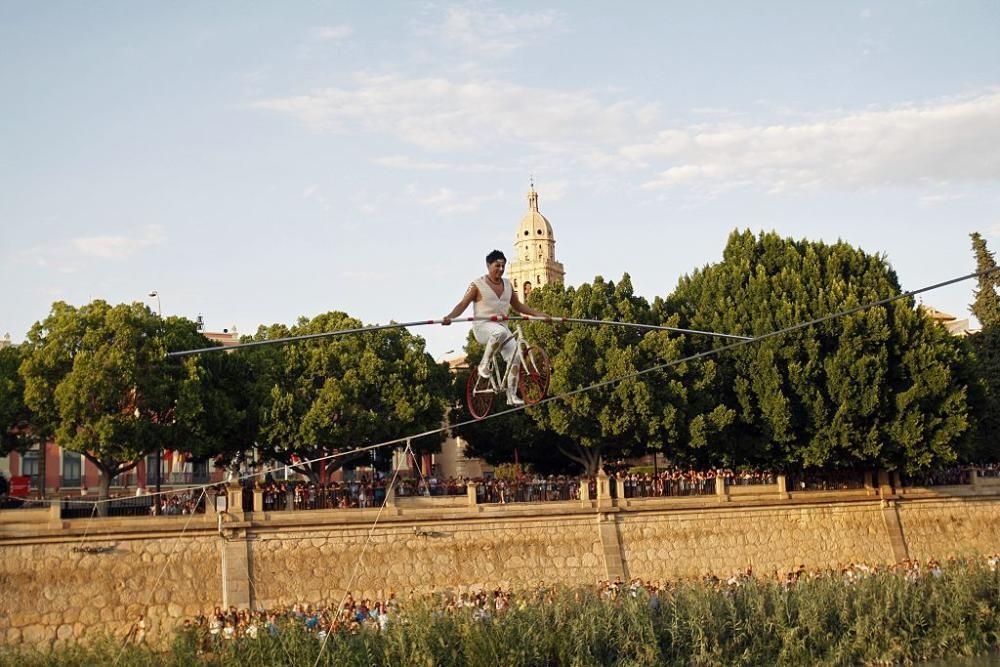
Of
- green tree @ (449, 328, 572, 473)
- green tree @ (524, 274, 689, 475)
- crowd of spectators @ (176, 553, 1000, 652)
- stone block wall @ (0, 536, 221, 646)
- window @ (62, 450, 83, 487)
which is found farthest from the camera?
window @ (62, 450, 83, 487)

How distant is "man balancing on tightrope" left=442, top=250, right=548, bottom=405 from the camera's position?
1820 cm

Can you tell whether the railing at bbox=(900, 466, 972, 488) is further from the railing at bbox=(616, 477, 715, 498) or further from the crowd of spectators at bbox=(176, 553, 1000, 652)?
the crowd of spectators at bbox=(176, 553, 1000, 652)

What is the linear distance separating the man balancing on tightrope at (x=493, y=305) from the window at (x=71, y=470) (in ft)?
133

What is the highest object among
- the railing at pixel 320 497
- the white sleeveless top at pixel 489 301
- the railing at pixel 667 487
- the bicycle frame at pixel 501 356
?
the white sleeveless top at pixel 489 301

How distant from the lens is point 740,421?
146 ft

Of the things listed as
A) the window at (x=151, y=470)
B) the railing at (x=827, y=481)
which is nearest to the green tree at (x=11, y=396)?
Answer: the window at (x=151, y=470)

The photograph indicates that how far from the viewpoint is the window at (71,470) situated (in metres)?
54.8

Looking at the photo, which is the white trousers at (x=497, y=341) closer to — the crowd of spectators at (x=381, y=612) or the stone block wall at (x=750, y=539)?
the crowd of spectators at (x=381, y=612)

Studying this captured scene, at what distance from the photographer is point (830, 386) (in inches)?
1715

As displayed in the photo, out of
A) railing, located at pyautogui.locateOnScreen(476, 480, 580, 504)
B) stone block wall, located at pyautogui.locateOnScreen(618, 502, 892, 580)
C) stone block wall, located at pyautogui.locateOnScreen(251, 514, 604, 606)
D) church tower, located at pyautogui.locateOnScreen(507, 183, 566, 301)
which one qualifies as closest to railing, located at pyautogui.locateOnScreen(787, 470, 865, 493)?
stone block wall, located at pyautogui.locateOnScreen(618, 502, 892, 580)

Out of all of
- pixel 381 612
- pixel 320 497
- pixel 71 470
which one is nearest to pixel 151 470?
pixel 71 470

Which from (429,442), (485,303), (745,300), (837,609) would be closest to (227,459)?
(429,442)

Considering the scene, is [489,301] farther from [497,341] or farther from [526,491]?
[526,491]

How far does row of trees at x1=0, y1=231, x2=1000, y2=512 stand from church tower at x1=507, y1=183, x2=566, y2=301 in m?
51.2
